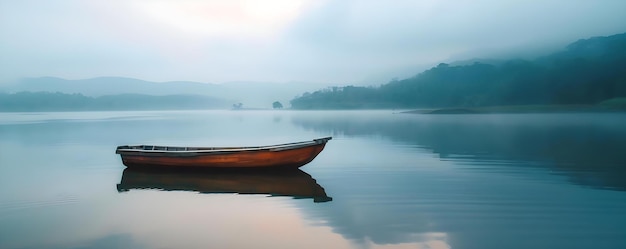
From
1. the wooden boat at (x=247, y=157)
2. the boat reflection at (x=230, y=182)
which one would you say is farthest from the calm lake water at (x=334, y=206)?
the wooden boat at (x=247, y=157)

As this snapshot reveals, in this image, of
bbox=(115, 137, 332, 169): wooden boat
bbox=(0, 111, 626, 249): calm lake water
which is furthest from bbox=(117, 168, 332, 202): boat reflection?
bbox=(115, 137, 332, 169): wooden boat

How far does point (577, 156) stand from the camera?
61.5 ft

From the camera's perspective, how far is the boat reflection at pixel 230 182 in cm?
1211

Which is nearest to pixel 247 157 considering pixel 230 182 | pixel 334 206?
pixel 230 182

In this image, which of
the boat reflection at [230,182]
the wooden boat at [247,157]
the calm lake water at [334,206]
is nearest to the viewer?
the calm lake water at [334,206]

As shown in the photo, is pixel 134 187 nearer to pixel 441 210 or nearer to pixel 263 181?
pixel 263 181

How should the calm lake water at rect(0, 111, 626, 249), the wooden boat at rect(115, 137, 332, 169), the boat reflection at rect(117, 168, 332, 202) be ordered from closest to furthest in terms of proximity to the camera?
the calm lake water at rect(0, 111, 626, 249)
the boat reflection at rect(117, 168, 332, 202)
the wooden boat at rect(115, 137, 332, 169)

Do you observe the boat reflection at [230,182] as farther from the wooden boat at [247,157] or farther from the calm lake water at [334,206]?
the wooden boat at [247,157]

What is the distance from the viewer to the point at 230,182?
13352 millimetres

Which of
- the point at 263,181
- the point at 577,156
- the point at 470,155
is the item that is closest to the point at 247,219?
the point at 263,181

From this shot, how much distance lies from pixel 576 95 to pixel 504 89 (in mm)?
23865

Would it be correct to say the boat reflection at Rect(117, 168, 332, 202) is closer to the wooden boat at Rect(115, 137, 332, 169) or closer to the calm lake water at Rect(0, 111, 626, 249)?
the calm lake water at Rect(0, 111, 626, 249)

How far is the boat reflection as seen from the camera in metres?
12.1

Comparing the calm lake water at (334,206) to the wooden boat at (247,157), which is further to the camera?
the wooden boat at (247,157)
